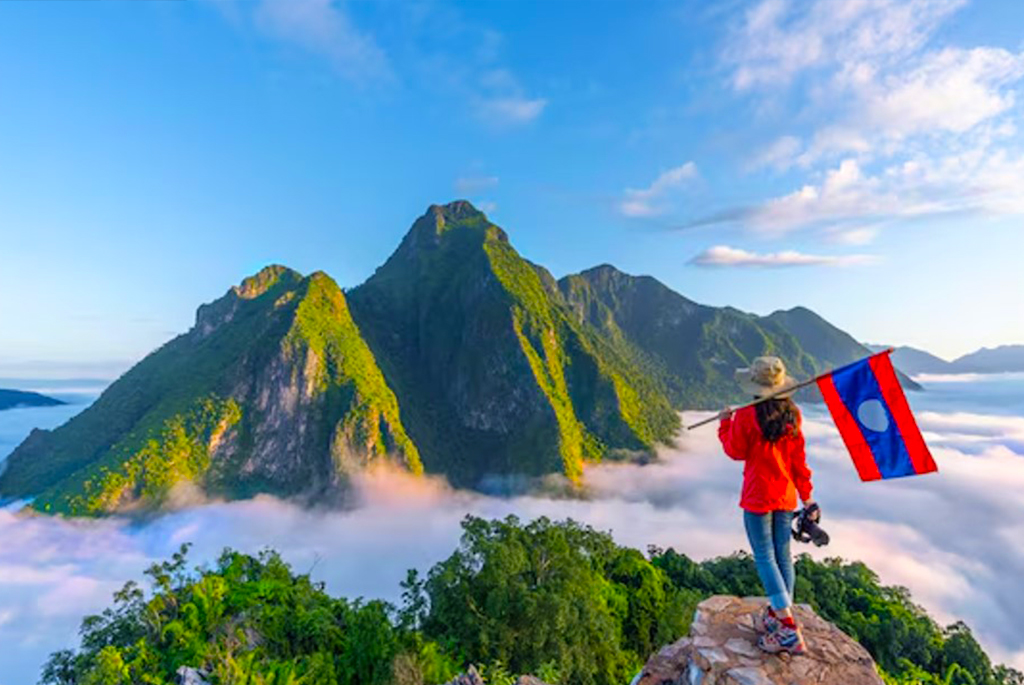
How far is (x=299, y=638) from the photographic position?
19062 mm

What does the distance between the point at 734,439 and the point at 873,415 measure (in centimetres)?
197

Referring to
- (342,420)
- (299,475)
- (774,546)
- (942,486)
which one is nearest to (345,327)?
(342,420)

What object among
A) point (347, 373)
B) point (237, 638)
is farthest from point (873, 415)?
point (347, 373)

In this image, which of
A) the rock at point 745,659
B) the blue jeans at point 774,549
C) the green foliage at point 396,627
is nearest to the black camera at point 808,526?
the blue jeans at point 774,549

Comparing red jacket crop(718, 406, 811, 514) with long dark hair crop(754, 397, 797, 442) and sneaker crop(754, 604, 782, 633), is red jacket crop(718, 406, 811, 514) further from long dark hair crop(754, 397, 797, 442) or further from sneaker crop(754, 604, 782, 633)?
sneaker crop(754, 604, 782, 633)

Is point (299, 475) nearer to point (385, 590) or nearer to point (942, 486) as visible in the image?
point (385, 590)

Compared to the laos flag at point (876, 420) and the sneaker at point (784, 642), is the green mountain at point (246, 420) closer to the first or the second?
the sneaker at point (784, 642)

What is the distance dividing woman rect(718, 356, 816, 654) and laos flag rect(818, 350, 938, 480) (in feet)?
3.15

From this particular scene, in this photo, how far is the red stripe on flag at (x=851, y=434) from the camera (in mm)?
5766

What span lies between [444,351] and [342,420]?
4893cm

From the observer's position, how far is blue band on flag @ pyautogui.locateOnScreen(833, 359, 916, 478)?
5629mm

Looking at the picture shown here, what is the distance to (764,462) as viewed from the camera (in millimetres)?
5086

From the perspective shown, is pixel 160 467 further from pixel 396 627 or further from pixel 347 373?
pixel 396 627

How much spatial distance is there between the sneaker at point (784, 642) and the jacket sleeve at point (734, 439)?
6.18ft
